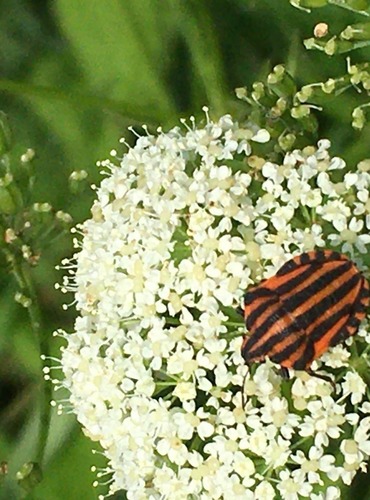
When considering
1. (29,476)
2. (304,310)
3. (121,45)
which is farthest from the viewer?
(121,45)

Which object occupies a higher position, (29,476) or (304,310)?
(304,310)

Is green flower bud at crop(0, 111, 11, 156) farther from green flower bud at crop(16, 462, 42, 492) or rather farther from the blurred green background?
green flower bud at crop(16, 462, 42, 492)

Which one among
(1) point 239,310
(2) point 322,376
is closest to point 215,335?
(1) point 239,310

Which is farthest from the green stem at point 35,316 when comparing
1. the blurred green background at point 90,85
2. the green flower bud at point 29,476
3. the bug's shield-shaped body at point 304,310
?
the bug's shield-shaped body at point 304,310

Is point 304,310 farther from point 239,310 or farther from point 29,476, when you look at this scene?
point 29,476

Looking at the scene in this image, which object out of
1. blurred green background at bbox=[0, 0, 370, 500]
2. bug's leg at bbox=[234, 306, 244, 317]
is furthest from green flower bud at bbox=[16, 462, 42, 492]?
bug's leg at bbox=[234, 306, 244, 317]

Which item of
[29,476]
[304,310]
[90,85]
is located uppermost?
[90,85]

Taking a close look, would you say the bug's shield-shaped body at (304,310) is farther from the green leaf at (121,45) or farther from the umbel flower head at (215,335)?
the green leaf at (121,45)

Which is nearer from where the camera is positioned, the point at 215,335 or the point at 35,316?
the point at 215,335

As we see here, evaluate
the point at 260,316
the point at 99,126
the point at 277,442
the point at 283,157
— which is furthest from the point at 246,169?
the point at 99,126
